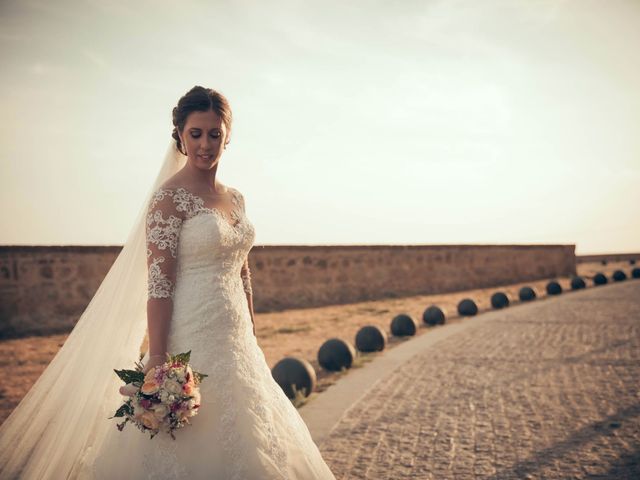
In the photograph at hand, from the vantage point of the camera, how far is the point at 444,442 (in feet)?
15.1

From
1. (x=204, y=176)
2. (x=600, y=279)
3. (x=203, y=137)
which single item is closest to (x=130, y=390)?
(x=204, y=176)

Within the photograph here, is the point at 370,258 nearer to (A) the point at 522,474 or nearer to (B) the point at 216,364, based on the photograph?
(A) the point at 522,474

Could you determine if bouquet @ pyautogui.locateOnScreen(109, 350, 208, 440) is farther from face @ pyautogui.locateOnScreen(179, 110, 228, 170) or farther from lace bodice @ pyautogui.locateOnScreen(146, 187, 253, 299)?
face @ pyautogui.locateOnScreen(179, 110, 228, 170)

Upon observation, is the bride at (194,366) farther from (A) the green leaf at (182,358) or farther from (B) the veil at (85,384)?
(A) the green leaf at (182,358)

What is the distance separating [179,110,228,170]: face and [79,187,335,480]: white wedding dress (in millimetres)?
167

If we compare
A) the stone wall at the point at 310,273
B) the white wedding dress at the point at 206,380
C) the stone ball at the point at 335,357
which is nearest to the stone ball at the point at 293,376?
the stone ball at the point at 335,357

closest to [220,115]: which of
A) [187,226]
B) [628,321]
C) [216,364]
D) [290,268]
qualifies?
[187,226]

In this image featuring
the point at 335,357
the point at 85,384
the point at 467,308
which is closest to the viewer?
the point at 85,384

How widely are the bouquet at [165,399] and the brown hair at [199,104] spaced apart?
40.2 inches

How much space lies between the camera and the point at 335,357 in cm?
766

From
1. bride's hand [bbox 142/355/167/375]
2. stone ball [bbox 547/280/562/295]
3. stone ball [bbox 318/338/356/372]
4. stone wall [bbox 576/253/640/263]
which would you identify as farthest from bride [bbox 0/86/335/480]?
stone wall [bbox 576/253/640/263]

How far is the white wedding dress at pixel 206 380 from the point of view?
2086 mm

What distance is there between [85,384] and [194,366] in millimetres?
742

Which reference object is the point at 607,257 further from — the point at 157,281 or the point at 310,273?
the point at 157,281
